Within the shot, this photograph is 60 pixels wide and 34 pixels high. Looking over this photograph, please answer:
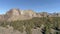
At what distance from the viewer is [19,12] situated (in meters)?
91.1

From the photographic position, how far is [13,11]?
89.7m

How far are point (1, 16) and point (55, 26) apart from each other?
136ft

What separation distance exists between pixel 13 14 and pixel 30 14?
30.4 ft

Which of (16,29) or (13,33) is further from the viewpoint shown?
(16,29)

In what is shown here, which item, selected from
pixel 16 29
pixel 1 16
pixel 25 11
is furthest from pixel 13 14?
pixel 16 29

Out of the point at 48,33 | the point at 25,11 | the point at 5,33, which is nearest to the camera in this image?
the point at 48,33

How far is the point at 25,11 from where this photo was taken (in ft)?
319

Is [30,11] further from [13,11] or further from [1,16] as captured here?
[1,16]

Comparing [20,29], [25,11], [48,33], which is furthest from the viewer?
[25,11]

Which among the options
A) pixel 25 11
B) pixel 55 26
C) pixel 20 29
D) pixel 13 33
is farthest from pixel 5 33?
pixel 25 11

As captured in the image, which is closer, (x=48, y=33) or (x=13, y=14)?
(x=48, y=33)

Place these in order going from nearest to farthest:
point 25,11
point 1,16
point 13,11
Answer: point 1,16
point 13,11
point 25,11

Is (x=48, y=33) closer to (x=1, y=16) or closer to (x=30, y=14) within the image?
(x=1, y=16)

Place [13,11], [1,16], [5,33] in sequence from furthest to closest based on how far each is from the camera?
[13,11] < [1,16] < [5,33]
